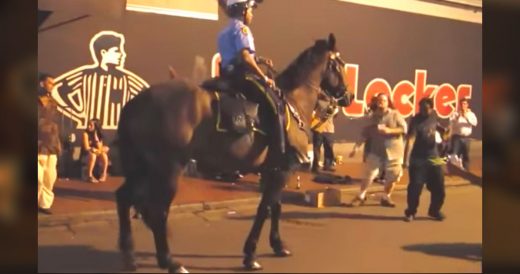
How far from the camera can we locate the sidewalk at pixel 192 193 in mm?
2457

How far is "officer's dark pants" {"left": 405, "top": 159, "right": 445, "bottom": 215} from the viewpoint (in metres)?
2.87

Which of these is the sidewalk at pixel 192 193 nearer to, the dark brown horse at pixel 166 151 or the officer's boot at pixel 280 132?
the dark brown horse at pixel 166 151

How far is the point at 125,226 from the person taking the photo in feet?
8.18

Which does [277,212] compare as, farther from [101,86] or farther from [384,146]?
[101,86]

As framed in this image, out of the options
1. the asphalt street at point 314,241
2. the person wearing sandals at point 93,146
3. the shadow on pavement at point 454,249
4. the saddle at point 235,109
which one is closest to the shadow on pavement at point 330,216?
the asphalt street at point 314,241

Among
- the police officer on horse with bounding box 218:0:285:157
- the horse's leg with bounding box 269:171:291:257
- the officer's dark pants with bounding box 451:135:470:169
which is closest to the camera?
the police officer on horse with bounding box 218:0:285:157

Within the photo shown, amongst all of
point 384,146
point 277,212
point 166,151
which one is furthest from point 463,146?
point 166,151

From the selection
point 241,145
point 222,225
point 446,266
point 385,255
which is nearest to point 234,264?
Answer: point 222,225

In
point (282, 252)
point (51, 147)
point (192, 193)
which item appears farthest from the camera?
point (282, 252)

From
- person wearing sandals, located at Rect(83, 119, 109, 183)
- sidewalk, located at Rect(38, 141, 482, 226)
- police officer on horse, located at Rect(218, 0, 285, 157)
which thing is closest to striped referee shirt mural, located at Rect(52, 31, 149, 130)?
person wearing sandals, located at Rect(83, 119, 109, 183)

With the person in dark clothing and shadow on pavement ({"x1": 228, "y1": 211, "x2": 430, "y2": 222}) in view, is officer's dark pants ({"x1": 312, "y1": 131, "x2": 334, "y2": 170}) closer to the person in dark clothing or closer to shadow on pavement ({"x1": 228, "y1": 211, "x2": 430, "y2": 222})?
shadow on pavement ({"x1": 228, "y1": 211, "x2": 430, "y2": 222})

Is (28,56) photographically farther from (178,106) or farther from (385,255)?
(385,255)

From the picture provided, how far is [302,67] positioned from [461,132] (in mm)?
918

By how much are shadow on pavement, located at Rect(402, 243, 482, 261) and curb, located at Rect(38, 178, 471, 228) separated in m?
0.30
